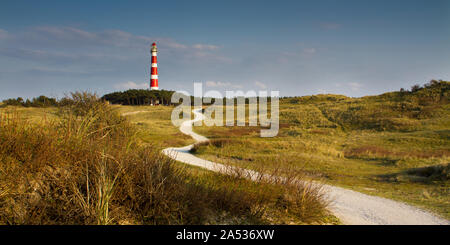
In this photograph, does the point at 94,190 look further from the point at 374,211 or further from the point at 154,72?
the point at 154,72

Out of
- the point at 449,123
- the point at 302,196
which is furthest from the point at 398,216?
the point at 449,123

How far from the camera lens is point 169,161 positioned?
6.56 metres

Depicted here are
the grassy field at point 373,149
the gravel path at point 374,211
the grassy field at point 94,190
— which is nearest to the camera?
the grassy field at point 94,190

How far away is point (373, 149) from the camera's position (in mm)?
28719

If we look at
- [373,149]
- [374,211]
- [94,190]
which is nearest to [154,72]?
[373,149]

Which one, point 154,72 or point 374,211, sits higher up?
point 154,72

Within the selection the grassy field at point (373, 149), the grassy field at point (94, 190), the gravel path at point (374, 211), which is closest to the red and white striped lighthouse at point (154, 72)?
the grassy field at point (373, 149)

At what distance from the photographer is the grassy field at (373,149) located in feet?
47.9

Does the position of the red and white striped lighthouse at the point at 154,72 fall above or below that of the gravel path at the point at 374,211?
above

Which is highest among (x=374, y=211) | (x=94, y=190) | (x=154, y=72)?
(x=154, y=72)

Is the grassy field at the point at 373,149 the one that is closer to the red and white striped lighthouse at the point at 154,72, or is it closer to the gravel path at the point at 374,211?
the gravel path at the point at 374,211

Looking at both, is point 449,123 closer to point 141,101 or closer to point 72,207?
point 72,207

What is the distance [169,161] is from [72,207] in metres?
2.29

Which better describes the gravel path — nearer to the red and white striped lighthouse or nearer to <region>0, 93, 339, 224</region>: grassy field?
<region>0, 93, 339, 224</region>: grassy field
